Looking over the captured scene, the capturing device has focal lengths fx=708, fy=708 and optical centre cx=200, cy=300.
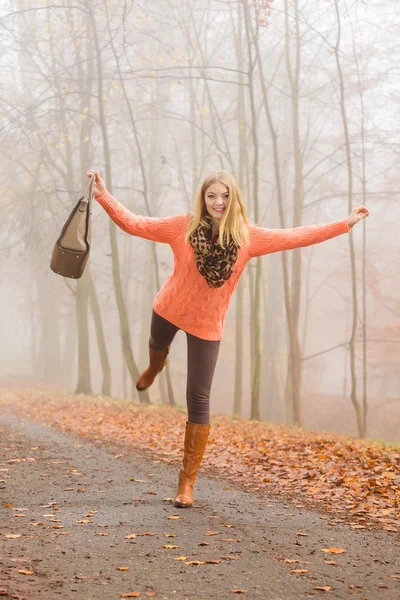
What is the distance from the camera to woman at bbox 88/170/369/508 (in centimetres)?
541

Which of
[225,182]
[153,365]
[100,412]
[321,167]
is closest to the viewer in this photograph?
[225,182]

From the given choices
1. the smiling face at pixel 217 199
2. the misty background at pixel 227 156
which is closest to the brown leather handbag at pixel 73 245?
the smiling face at pixel 217 199

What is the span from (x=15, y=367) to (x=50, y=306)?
16829mm

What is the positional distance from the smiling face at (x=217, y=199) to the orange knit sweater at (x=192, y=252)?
262 mm

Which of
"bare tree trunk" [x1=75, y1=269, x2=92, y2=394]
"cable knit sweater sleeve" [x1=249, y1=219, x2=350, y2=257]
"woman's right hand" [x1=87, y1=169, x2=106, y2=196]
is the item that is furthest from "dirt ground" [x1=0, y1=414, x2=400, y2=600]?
"bare tree trunk" [x1=75, y1=269, x2=92, y2=394]

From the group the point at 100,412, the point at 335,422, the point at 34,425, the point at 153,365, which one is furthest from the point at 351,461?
the point at 335,422

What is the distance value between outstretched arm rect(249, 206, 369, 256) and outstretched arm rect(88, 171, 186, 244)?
1.98ft

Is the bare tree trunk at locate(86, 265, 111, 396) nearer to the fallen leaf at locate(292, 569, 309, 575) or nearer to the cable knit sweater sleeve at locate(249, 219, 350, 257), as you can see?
the cable knit sweater sleeve at locate(249, 219, 350, 257)

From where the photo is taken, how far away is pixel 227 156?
16.6 metres

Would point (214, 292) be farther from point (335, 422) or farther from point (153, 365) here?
point (335, 422)

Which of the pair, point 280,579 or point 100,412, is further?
point 100,412

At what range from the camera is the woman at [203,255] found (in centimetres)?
541

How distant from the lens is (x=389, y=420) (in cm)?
2652

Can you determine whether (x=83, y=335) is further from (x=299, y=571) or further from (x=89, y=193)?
(x=299, y=571)
